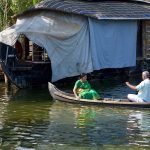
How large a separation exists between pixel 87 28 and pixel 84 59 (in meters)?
1.51

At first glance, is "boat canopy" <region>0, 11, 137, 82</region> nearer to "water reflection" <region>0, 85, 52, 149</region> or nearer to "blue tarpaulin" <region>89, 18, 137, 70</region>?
"blue tarpaulin" <region>89, 18, 137, 70</region>

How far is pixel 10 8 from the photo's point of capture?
34.0 metres

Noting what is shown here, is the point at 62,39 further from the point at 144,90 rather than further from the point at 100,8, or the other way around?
the point at 144,90

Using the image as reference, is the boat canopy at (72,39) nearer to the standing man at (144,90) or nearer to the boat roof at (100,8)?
the boat roof at (100,8)

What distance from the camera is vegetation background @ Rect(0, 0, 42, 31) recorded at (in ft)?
106

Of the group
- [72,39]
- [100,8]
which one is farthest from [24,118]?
[100,8]

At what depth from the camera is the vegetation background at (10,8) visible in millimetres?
32250

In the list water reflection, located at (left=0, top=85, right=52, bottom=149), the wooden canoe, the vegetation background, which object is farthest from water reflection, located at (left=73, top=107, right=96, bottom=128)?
the vegetation background

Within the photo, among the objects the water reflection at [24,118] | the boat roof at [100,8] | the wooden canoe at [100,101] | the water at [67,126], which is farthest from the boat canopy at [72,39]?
the wooden canoe at [100,101]

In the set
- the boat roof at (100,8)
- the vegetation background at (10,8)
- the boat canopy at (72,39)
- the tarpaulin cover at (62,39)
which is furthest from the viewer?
the vegetation background at (10,8)

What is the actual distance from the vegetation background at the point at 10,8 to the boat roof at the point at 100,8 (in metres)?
5.14

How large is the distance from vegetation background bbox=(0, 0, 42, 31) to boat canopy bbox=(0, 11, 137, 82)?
18.3 ft

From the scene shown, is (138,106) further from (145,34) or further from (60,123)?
(145,34)

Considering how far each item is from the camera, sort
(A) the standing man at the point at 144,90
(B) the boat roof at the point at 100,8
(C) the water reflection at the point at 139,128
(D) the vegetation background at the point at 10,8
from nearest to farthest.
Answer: (C) the water reflection at the point at 139,128, (A) the standing man at the point at 144,90, (B) the boat roof at the point at 100,8, (D) the vegetation background at the point at 10,8
